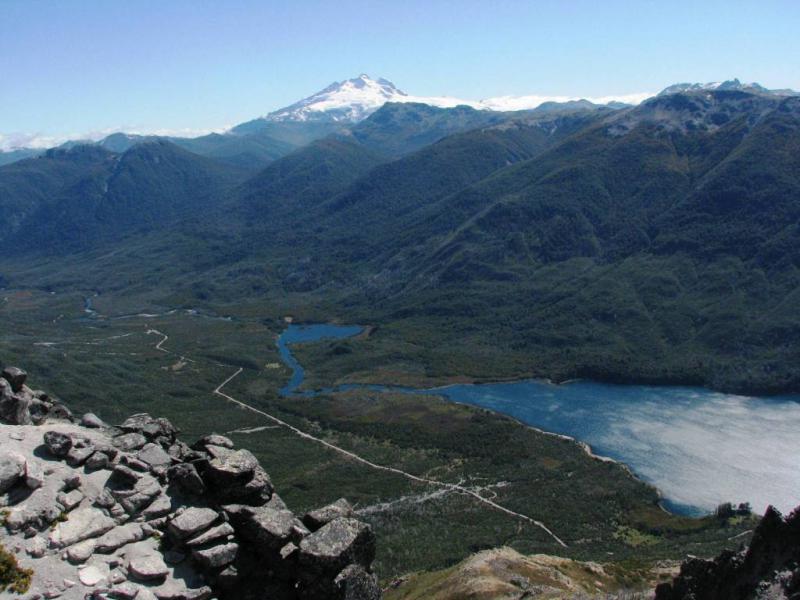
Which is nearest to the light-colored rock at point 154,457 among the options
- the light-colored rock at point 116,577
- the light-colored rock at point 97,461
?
the light-colored rock at point 97,461

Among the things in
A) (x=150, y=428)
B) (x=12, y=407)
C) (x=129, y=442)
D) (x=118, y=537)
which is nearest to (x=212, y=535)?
(x=118, y=537)

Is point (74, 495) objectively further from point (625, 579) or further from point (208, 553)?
point (625, 579)

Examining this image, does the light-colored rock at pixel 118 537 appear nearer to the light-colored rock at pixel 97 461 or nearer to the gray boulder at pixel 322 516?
the light-colored rock at pixel 97 461

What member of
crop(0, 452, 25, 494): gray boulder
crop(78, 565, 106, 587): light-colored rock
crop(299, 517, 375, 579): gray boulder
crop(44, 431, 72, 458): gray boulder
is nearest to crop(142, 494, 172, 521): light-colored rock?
crop(78, 565, 106, 587): light-colored rock

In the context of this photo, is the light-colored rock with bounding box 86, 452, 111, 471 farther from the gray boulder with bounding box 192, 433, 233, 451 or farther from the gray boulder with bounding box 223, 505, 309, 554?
the gray boulder with bounding box 223, 505, 309, 554

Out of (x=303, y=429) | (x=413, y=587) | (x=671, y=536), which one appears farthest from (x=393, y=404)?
(x=413, y=587)

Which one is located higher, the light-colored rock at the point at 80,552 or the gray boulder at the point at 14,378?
the gray boulder at the point at 14,378
